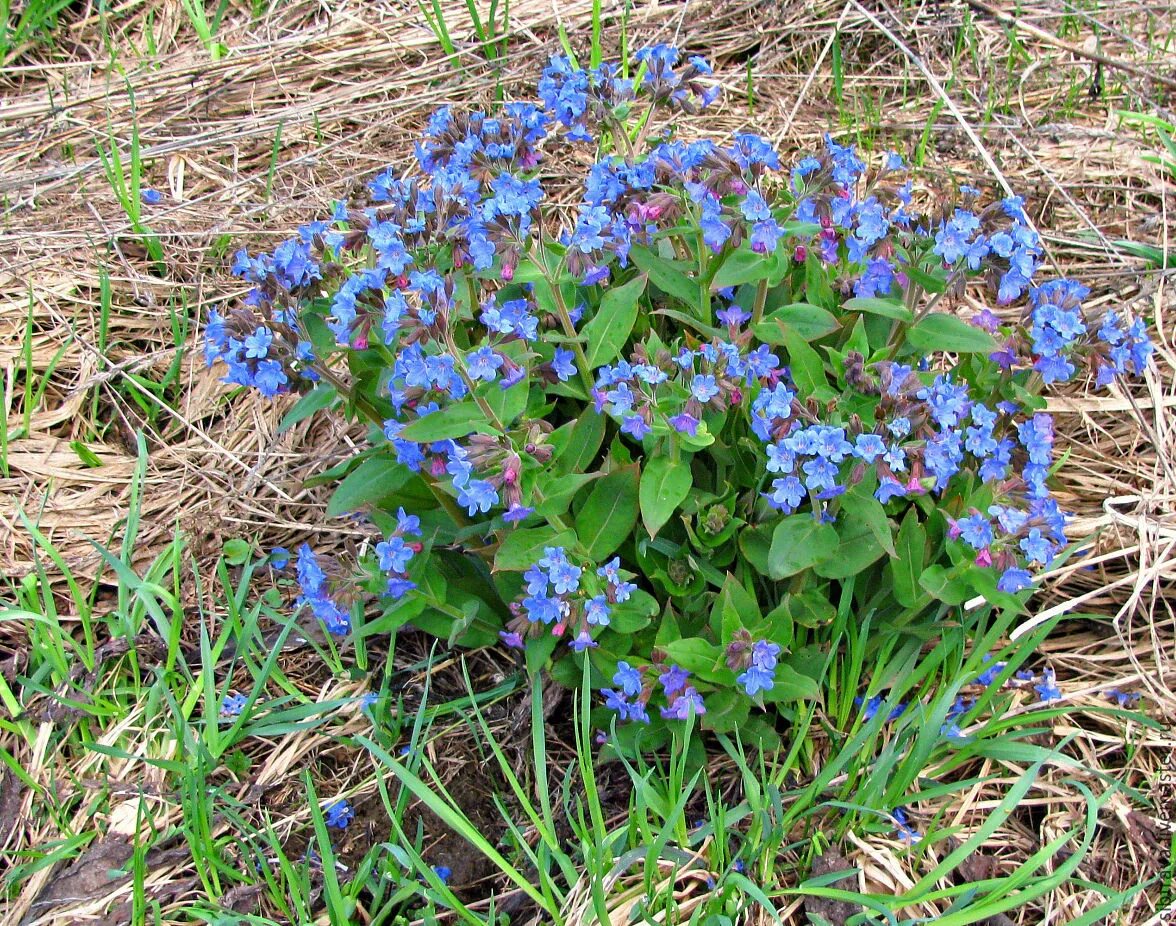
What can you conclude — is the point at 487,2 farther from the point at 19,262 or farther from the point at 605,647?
the point at 605,647

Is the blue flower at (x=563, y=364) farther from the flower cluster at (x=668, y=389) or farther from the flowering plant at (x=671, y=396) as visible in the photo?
the flower cluster at (x=668, y=389)

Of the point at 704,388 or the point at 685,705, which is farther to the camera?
the point at 685,705

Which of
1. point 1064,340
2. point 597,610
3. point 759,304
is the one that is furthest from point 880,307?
point 597,610

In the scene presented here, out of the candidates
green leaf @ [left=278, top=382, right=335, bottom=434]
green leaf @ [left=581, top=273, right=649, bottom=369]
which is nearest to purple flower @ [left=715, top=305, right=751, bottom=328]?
green leaf @ [left=581, top=273, right=649, bottom=369]

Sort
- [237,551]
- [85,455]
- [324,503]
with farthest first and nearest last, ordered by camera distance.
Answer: [85,455] < [324,503] < [237,551]

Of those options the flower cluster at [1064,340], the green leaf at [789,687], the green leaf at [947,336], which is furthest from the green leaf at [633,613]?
the flower cluster at [1064,340]

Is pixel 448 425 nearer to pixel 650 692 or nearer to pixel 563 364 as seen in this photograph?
pixel 563 364

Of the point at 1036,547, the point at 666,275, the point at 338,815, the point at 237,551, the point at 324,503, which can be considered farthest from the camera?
the point at 324,503
